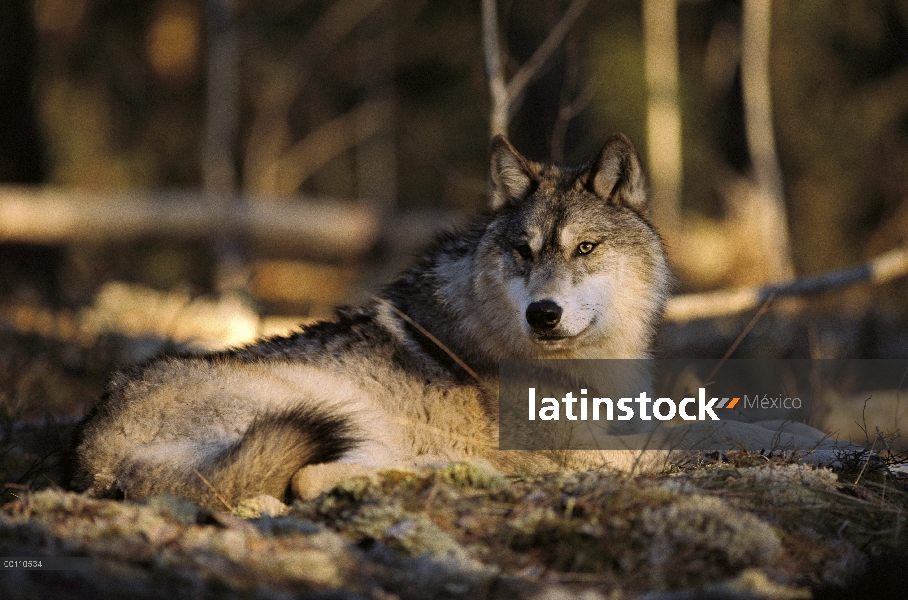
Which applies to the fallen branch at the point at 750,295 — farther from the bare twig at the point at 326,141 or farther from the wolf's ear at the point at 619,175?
the bare twig at the point at 326,141

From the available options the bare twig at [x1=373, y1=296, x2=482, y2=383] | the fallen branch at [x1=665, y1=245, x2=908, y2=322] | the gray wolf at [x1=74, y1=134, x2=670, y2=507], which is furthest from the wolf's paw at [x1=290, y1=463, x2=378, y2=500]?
the fallen branch at [x1=665, y1=245, x2=908, y2=322]

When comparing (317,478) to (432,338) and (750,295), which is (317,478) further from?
(750,295)

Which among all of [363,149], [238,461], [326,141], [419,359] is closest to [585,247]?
[419,359]

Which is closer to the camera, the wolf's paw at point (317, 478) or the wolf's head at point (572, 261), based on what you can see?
the wolf's paw at point (317, 478)

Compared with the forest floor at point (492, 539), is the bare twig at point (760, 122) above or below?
above

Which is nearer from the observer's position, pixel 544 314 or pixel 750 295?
pixel 544 314

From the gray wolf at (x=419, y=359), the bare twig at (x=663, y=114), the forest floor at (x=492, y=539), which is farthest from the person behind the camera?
the bare twig at (x=663, y=114)

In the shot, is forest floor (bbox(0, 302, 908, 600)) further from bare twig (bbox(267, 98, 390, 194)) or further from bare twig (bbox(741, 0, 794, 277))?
bare twig (bbox(267, 98, 390, 194))

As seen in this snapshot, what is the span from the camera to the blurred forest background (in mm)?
10422

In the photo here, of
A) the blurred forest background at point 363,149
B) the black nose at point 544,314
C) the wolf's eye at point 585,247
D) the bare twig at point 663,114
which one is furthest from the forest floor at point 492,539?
the bare twig at point 663,114

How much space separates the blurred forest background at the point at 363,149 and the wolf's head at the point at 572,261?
3.60m

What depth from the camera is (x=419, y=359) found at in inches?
191

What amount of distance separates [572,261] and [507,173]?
0.80m

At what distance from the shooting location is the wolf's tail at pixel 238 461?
377cm
